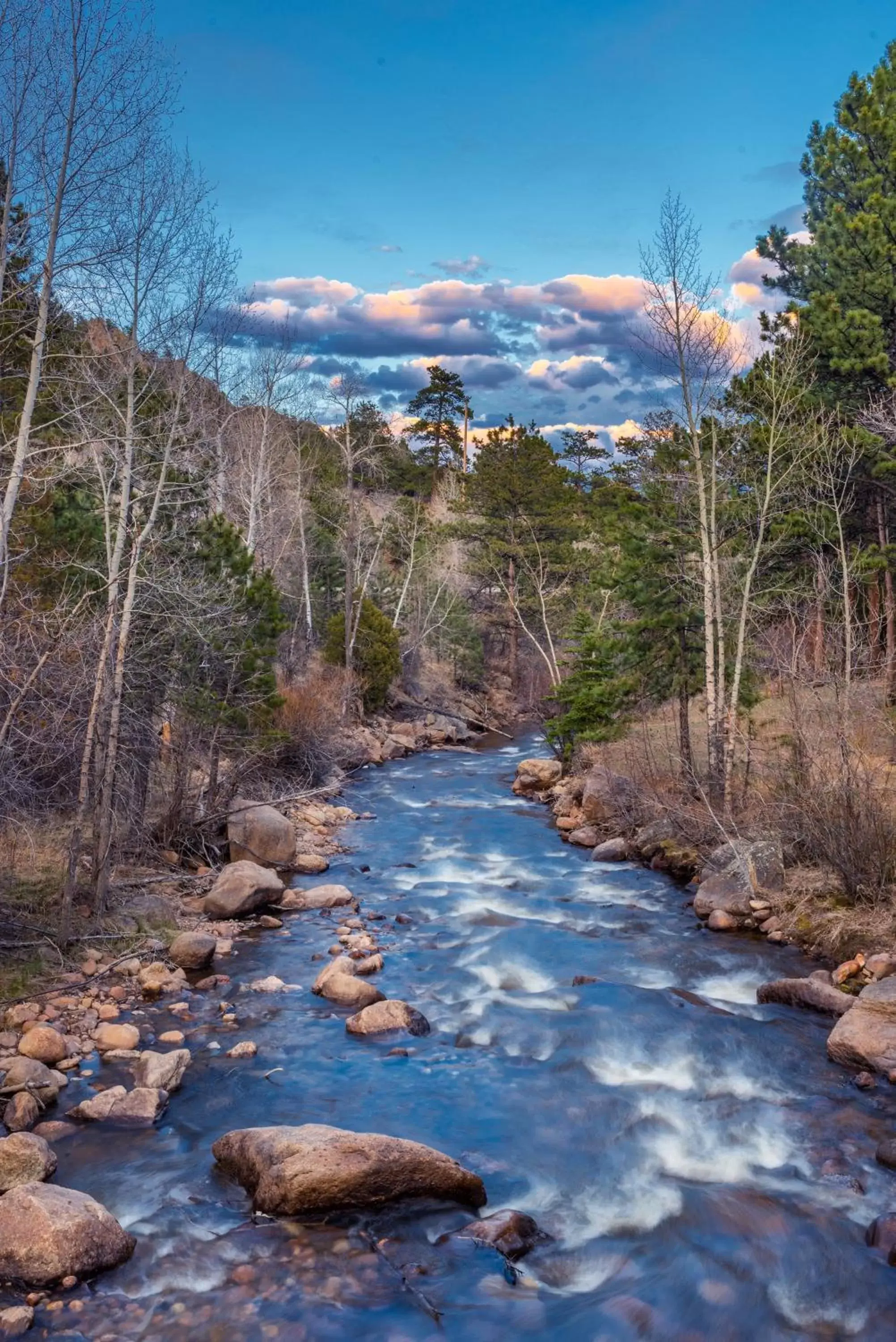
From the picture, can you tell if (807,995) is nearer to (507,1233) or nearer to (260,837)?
(507,1233)

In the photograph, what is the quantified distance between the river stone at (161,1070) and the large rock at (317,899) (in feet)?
16.6

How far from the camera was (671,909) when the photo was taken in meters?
13.7

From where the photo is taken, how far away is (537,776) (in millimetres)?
22938

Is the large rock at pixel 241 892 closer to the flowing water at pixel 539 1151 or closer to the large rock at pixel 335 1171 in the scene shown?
the flowing water at pixel 539 1151

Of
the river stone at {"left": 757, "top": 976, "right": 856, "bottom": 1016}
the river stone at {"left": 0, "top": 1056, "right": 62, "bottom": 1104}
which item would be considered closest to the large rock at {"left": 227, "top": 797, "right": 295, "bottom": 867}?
the river stone at {"left": 0, "top": 1056, "right": 62, "bottom": 1104}

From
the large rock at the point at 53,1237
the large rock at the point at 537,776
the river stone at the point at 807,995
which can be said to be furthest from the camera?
the large rock at the point at 537,776

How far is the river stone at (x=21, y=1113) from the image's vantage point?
733 cm

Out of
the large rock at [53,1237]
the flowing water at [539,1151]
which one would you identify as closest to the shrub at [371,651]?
the flowing water at [539,1151]

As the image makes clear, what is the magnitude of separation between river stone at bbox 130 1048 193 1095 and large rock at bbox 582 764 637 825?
10529 millimetres

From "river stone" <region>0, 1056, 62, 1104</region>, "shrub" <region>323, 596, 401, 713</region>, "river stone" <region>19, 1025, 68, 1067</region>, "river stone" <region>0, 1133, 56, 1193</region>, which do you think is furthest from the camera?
"shrub" <region>323, 596, 401, 713</region>

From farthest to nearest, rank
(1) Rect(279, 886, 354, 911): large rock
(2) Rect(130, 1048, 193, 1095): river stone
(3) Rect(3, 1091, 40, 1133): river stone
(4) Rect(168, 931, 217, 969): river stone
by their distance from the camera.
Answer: (1) Rect(279, 886, 354, 911): large rock < (4) Rect(168, 931, 217, 969): river stone < (2) Rect(130, 1048, 193, 1095): river stone < (3) Rect(3, 1091, 40, 1133): river stone

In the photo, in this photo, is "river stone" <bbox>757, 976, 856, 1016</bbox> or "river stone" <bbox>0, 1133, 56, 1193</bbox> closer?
"river stone" <bbox>0, 1133, 56, 1193</bbox>

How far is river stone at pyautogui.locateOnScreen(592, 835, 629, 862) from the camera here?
54.2 ft

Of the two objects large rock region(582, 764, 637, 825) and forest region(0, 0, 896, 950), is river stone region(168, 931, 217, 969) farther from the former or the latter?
large rock region(582, 764, 637, 825)
